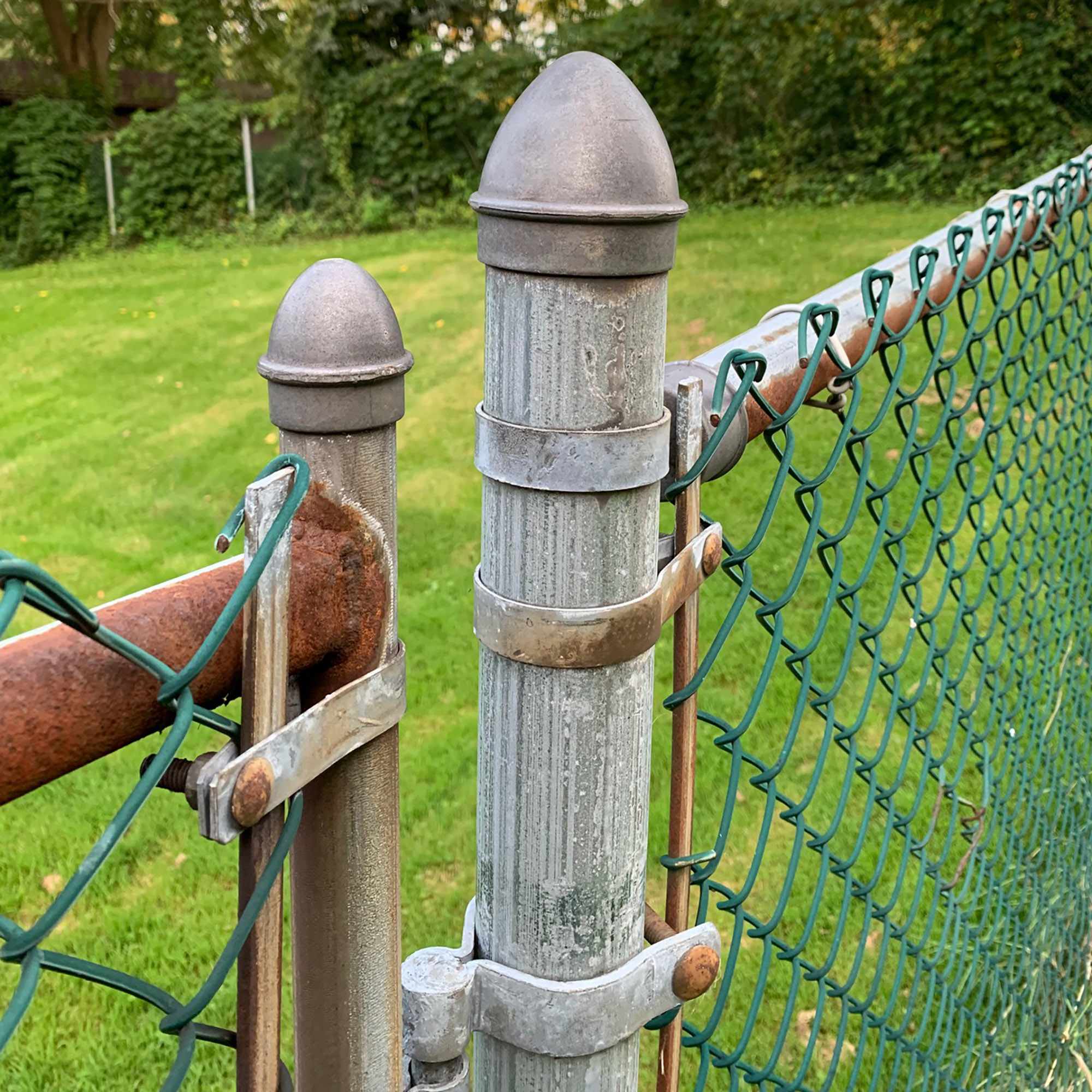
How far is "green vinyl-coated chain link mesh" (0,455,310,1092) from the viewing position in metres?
0.53

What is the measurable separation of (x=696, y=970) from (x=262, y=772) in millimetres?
451

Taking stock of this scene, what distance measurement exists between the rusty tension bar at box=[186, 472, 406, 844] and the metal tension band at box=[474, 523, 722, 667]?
5.5 inches

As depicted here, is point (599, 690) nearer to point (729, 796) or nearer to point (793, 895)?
point (729, 796)

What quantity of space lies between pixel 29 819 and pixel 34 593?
11.8ft

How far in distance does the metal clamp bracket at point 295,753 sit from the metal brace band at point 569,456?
151 millimetres

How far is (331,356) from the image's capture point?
2.52ft

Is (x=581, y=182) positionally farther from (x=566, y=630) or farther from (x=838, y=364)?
(x=838, y=364)

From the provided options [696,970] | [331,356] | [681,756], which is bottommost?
[696,970]

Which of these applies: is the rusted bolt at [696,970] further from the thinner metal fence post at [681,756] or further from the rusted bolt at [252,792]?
the rusted bolt at [252,792]

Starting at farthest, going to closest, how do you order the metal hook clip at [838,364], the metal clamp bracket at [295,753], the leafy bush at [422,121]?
the leafy bush at [422,121] → the metal hook clip at [838,364] → the metal clamp bracket at [295,753]

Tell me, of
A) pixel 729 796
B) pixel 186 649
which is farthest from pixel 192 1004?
pixel 729 796

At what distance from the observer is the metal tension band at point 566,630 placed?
833 millimetres

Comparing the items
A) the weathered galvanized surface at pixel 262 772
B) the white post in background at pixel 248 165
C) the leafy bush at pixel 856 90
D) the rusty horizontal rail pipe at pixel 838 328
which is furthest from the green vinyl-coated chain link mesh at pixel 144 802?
the white post in background at pixel 248 165

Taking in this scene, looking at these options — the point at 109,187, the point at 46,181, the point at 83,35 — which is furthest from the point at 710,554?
the point at 83,35
